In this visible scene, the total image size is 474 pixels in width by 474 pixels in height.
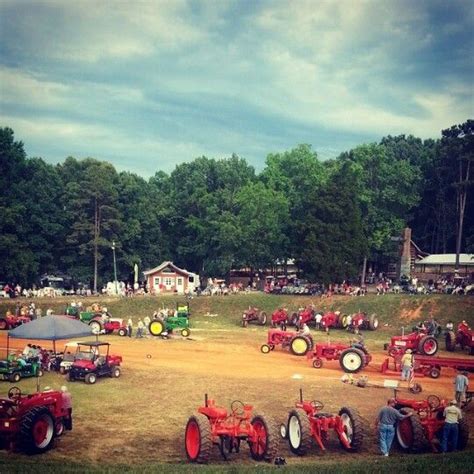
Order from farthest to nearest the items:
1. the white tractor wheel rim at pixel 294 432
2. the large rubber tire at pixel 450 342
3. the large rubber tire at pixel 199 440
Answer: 1. the large rubber tire at pixel 450 342
2. the white tractor wheel rim at pixel 294 432
3. the large rubber tire at pixel 199 440

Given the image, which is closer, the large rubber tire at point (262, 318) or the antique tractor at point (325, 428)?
the antique tractor at point (325, 428)

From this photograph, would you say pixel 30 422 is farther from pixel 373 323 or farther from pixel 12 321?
pixel 373 323

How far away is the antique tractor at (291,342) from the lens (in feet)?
89.2

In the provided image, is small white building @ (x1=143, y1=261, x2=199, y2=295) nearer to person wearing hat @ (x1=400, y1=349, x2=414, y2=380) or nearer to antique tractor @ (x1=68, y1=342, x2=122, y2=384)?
antique tractor @ (x1=68, y1=342, x2=122, y2=384)

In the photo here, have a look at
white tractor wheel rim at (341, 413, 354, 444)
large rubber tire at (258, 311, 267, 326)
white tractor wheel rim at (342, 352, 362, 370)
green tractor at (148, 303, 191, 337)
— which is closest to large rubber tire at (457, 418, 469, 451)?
white tractor wheel rim at (341, 413, 354, 444)

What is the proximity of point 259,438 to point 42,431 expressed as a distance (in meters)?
5.14

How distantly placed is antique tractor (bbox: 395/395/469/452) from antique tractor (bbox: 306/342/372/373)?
8.91 m

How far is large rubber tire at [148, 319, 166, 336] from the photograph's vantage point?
3288cm

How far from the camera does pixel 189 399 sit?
57.5 ft

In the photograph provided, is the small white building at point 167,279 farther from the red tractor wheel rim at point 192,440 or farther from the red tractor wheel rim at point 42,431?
the red tractor wheel rim at point 192,440

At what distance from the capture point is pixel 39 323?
19.2 metres

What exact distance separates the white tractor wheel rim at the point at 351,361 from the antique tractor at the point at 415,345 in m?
3.20

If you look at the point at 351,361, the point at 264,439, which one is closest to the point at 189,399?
the point at 264,439

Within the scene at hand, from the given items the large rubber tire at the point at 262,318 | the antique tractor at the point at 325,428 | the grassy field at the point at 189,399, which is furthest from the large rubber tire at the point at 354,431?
the large rubber tire at the point at 262,318
